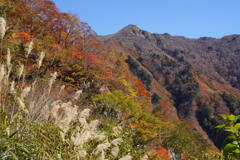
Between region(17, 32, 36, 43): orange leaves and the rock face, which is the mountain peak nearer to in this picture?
the rock face

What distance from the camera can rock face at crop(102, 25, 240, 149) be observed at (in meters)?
51.4

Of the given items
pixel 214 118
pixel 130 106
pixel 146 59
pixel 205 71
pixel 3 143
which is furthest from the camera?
pixel 205 71

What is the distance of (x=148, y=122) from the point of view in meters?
11.6

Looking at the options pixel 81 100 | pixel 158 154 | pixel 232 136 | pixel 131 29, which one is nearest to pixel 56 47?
pixel 81 100

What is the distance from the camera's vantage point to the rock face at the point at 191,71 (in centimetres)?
5141

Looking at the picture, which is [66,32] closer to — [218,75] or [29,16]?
[29,16]

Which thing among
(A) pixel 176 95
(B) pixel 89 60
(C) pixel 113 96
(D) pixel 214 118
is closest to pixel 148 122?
(C) pixel 113 96

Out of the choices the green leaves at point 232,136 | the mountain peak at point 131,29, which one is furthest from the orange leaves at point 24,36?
the mountain peak at point 131,29

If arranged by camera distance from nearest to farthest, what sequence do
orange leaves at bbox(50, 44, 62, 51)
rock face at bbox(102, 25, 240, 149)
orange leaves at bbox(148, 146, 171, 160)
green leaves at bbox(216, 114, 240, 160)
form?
green leaves at bbox(216, 114, 240, 160), orange leaves at bbox(148, 146, 171, 160), orange leaves at bbox(50, 44, 62, 51), rock face at bbox(102, 25, 240, 149)

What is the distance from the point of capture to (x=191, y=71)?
58.9 meters

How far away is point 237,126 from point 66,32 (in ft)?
51.4

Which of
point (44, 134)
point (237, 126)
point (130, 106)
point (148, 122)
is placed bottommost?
point (148, 122)

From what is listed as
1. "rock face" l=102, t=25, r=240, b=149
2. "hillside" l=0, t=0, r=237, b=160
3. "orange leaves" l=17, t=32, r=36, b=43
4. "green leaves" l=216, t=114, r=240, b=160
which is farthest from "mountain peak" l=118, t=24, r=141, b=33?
"green leaves" l=216, t=114, r=240, b=160

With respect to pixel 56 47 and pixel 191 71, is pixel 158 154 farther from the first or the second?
pixel 191 71
